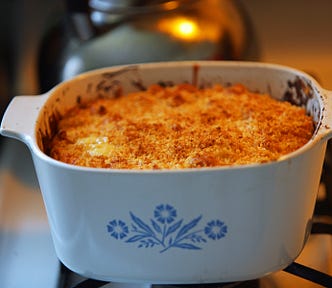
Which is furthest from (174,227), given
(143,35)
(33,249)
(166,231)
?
(143,35)

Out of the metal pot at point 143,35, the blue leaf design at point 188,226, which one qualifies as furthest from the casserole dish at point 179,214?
the metal pot at point 143,35

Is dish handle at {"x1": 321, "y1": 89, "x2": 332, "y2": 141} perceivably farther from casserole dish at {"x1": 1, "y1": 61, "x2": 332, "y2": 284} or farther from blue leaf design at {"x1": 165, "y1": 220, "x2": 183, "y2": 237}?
blue leaf design at {"x1": 165, "y1": 220, "x2": 183, "y2": 237}

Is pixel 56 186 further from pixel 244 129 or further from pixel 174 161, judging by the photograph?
pixel 244 129

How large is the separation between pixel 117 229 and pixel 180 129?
18cm

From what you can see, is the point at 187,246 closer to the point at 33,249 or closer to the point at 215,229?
the point at 215,229

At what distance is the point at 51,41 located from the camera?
91 centimetres

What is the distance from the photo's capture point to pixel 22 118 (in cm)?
62

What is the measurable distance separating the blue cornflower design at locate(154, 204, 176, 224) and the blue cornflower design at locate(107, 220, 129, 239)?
0.12ft

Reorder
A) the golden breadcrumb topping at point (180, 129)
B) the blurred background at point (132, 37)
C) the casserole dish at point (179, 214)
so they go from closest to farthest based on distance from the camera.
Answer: the casserole dish at point (179, 214) → the golden breadcrumb topping at point (180, 129) → the blurred background at point (132, 37)

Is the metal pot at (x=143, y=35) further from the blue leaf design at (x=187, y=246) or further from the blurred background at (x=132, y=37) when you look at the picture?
the blue leaf design at (x=187, y=246)

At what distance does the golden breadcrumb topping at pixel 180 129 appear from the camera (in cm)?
62

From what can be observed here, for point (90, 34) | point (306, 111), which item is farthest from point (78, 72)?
point (306, 111)

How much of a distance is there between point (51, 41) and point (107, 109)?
0.72 feet

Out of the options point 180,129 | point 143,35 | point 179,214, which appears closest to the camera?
point 179,214
